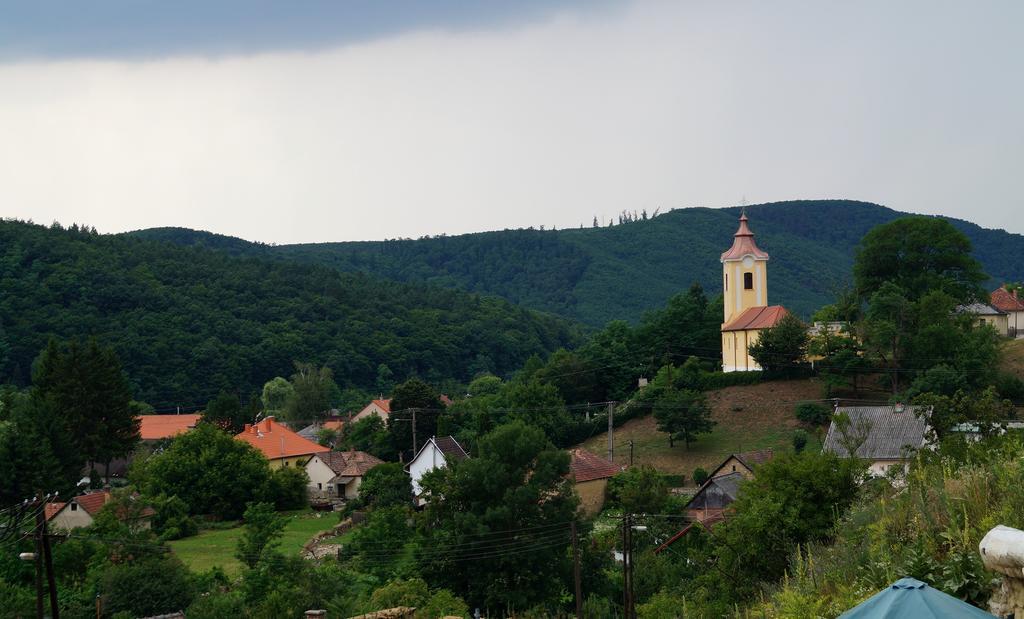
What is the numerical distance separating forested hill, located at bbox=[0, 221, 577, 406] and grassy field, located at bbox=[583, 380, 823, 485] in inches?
1908

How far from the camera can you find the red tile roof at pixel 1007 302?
204ft

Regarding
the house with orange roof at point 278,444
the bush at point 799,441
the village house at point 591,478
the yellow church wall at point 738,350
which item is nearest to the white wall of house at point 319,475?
the house with orange roof at point 278,444

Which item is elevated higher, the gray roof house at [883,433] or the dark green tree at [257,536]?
the gray roof house at [883,433]

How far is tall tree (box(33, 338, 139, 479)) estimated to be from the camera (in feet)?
174

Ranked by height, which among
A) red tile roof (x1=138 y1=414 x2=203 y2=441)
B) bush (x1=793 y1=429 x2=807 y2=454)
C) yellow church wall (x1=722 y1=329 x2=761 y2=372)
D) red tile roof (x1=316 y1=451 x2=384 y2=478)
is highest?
yellow church wall (x1=722 y1=329 x2=761 y2=372)

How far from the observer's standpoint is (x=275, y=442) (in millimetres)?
57719

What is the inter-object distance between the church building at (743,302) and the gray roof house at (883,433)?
63.7 ft

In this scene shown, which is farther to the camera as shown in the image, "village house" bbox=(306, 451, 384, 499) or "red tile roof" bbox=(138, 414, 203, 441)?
"red tile roof" bbox=(138, 414, 203, 441)

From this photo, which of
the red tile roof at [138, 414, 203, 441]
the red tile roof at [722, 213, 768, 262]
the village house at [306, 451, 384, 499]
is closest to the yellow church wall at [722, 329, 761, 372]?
the red tile roof at [722, 213, 768, 262]

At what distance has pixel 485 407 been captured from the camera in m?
56.3

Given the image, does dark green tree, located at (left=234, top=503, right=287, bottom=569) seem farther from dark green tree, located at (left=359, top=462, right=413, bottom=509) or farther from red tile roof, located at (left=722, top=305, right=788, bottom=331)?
red tile roof, located at (left=722, top=305, right=788, bottom=331)

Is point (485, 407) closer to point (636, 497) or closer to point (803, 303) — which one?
point (636, 497)

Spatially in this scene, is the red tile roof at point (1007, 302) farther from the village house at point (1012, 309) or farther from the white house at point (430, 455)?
the white house at point (430, 455)

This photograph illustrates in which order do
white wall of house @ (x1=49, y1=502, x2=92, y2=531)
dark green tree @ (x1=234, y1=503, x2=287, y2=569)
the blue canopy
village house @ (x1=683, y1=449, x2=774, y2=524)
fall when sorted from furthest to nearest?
white wall of house @ (x1=49, y1=502, x2=92, y2=531)
village house @ (x1=683, y1=449, x2=774, y2=524)
dark green tree @ (x1=234, y1=503, x2=287, y2=569)
the blue canopy
